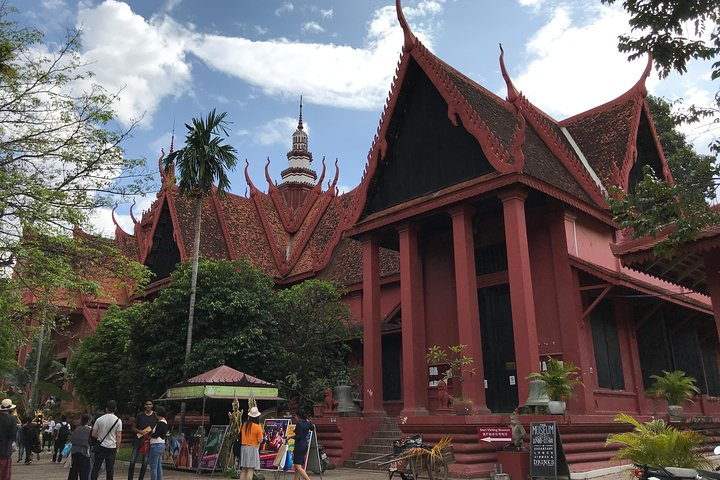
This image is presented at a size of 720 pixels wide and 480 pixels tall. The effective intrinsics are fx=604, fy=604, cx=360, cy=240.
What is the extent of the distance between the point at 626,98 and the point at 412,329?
9.61m

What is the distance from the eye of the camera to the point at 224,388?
11.9 meters

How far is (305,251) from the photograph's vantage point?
87.5ft

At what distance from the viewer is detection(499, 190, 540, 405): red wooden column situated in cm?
1142

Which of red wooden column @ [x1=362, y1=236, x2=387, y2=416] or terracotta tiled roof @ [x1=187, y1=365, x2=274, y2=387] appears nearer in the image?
terracotta tiled roof @ [x1=187, y1=365, x2=274, y2=387]

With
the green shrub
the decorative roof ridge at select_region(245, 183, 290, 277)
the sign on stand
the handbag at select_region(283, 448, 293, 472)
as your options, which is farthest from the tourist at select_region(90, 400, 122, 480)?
the decorative roof ridge at select_region(245, 183, 290, 277)

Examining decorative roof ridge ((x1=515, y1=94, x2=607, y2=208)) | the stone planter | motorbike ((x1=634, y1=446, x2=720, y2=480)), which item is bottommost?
motorbike ((x1=634, y1=446, x2=720, y2=480))

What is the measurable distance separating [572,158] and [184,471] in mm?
11434

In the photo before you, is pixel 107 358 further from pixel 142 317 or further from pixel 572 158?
pixel 572 158

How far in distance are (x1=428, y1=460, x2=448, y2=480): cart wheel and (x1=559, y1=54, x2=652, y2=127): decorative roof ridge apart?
1212 cm

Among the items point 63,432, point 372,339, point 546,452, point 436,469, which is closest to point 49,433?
point 63,432

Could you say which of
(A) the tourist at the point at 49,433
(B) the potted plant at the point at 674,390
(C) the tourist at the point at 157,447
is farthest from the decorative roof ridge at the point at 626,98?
(A) the tourist at the point at 49,433

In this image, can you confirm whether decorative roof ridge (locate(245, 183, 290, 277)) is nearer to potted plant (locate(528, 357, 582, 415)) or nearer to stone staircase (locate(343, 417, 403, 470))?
stone staircase (locate(343, 417, 403, 470))

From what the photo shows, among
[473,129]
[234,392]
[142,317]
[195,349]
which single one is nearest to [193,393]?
[234,392]

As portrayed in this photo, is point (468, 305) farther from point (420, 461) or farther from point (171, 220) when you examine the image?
point (171, 220)
